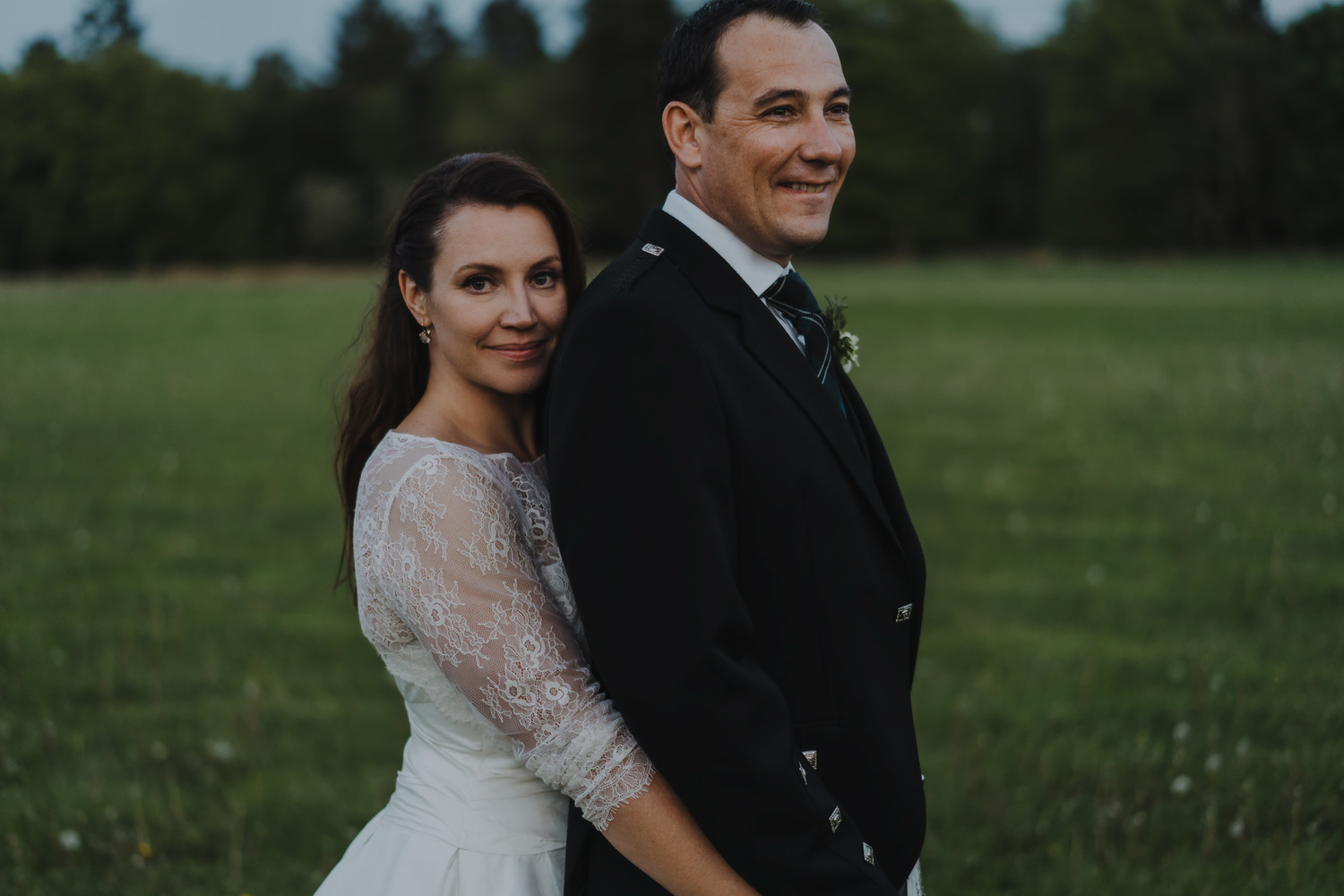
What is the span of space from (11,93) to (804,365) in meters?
5.14

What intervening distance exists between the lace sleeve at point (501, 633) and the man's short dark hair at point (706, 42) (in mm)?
952

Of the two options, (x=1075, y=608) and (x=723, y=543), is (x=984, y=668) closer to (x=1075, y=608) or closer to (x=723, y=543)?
(x=1075, y=608)

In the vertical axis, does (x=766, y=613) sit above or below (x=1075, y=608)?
above

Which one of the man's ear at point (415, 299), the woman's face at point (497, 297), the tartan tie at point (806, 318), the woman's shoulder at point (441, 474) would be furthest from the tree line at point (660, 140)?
the woman's shoulder at point (441, 474)

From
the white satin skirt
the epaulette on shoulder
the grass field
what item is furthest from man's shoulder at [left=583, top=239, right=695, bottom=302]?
the grass field

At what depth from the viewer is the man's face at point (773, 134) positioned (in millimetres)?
2363

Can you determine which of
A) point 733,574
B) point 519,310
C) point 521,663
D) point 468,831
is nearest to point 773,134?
point 519,310

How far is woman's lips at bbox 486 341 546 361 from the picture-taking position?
265 centimetres

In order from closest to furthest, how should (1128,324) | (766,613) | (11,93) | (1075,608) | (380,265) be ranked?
(766,613)
(380,265)
(11,93)
(1075,608)
(1128,324)

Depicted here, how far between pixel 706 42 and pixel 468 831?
6.21 feet

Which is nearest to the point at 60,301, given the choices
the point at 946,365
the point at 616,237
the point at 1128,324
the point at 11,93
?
the point at 11,93

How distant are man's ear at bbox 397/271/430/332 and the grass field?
1.07 meters

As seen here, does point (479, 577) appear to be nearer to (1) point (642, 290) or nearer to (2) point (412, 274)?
(1) point (642, 290)

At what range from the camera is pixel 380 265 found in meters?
3.15
